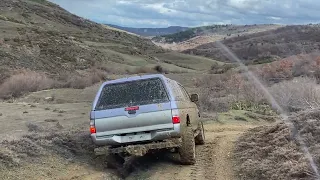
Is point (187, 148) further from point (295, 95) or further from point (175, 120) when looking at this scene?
point (295, 95)

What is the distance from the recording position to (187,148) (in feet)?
33.2

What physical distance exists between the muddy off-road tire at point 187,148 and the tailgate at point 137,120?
0.59m

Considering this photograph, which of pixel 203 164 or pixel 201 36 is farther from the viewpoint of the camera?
pixel 201 36

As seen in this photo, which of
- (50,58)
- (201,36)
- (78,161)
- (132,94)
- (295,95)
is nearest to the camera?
(132,94)

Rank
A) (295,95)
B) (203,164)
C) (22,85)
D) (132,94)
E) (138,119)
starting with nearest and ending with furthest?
1. (138,119)
2. (132,94)
3. (203,164)
4. (295,95)
5. (22,85)

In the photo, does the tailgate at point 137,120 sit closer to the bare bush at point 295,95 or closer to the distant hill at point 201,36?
the bare bush at point 295,95

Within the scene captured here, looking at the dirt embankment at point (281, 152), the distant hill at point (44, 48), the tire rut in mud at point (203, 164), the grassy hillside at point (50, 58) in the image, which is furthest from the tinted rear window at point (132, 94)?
the distant hill at point (44, 48)

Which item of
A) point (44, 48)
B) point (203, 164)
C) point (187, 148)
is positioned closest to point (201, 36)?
point (44, 48)

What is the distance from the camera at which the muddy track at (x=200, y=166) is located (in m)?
9.59

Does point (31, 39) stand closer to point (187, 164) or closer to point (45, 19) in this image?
point (45, 19)

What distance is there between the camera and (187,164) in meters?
10.5

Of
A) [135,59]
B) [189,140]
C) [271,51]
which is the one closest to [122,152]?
[189,140]

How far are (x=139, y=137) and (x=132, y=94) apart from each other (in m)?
0.93

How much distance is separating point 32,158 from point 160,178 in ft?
8.15
